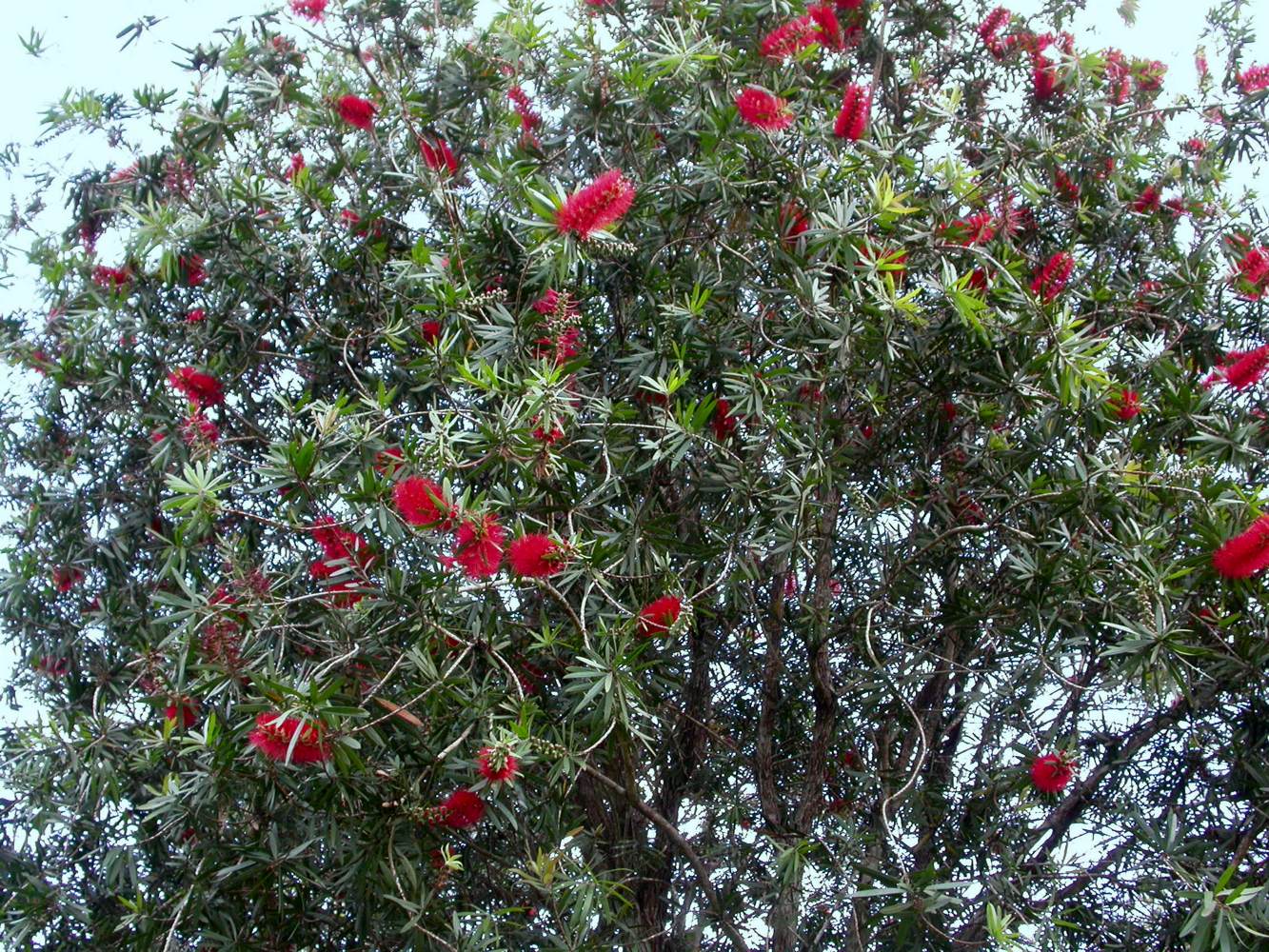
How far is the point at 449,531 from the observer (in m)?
3.38

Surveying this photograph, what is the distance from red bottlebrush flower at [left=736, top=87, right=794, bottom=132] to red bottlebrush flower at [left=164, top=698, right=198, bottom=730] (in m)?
2.46

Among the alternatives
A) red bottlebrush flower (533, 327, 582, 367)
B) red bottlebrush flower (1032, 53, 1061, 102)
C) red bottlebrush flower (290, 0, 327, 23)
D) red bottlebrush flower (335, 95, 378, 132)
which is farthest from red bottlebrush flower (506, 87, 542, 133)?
red bottlebrush flower (1032, 53, 1061, 102)

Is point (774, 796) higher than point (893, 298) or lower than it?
lower

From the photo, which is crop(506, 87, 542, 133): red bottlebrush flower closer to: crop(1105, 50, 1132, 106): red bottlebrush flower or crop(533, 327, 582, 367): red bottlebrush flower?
crop(533, 327, 582, 367): red bottlebrush flower

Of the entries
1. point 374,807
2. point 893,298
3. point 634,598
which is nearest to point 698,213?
point 893,298

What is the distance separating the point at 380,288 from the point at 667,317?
1137 millimetres

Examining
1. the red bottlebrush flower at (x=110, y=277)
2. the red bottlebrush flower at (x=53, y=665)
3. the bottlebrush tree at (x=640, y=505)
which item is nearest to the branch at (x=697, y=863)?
the bottlebrush tree at (x=640, y=505)

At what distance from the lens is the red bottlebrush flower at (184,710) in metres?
3.46

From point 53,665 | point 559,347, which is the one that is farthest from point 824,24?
point 53,665

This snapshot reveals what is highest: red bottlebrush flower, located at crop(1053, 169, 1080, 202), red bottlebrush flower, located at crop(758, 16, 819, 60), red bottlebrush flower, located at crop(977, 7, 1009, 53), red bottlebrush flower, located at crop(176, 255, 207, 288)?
red bottlebrush flower, located at crop(977, 7, 1009, 53)

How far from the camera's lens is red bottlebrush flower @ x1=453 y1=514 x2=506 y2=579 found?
3305mm

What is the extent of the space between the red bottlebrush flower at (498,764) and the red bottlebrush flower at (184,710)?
87cm

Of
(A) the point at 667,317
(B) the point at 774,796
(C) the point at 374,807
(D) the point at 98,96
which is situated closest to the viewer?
(C) the point at 374,807

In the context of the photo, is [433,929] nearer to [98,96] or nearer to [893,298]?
[893,298]
